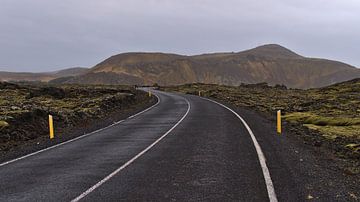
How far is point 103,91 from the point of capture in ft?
183

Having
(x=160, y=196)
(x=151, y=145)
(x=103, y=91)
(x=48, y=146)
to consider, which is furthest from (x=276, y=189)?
(x=103, y=91)

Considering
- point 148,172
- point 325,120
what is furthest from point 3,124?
point 325,120

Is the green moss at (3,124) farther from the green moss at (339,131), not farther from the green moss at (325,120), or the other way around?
the green moss at (325,120)

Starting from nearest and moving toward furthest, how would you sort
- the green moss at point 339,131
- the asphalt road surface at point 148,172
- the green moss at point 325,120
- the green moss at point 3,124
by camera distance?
the asphalt road surface at point 148,172, the green moss at point 339,131, the green moss at point 3,124, the green moss at point 325,120

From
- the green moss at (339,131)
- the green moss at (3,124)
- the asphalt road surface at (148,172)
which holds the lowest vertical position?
the green moss at (339,131)

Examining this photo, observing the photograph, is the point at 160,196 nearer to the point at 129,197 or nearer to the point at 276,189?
the point at 129,197

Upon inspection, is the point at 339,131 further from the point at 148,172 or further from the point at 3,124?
the point at 3,124

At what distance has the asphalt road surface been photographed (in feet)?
25.7

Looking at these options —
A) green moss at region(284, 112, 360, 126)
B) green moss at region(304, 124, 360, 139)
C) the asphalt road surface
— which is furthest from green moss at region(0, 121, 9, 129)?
green moss at region(284, 112, 360, 126)

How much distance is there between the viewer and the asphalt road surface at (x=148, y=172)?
7824mm

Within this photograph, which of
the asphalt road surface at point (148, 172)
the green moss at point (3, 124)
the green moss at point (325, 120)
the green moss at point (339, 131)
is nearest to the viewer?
the asphalt road surface at point (148, 172)

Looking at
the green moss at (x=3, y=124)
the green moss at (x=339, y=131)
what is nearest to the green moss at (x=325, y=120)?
the green moss at (x=339, y=131)

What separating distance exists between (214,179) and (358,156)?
235 inches

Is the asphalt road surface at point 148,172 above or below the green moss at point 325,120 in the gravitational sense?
above
